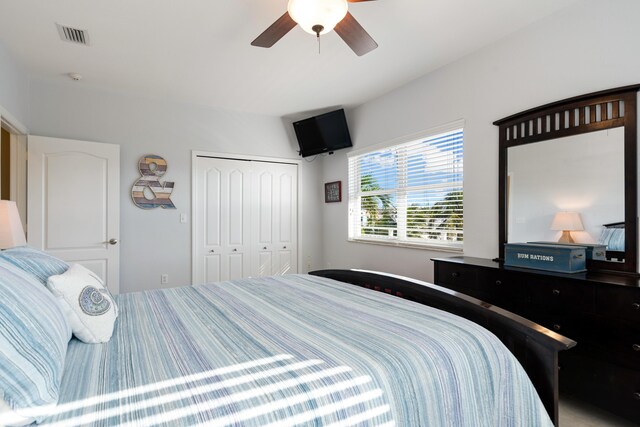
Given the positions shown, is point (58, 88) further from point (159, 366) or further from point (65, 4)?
point (159, 366)

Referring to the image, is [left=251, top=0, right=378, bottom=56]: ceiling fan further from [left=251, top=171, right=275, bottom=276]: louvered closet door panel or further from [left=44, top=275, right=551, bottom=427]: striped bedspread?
[left=251, top=171, right=275, bottom=276]: louvered closet door panel

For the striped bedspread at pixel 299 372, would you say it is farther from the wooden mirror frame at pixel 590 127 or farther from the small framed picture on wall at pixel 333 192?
the small framed picture on wall at pixel 333 192

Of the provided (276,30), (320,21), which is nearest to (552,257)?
(320,21)

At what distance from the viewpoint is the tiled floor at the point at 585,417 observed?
→ 6.18 ft

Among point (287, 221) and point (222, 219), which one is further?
point (287, 221)

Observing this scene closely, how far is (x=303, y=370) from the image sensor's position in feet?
3.05

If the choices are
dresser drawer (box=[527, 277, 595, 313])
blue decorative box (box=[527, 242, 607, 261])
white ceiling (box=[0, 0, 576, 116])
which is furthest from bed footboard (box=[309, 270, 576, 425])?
→ white ceiling (box=[0, 0, 576, 116])

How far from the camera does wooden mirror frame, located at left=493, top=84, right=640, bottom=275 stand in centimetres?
200

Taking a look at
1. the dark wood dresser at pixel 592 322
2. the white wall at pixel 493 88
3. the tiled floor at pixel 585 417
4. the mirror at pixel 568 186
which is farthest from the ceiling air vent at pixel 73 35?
the tiled floor at pixel 585 417

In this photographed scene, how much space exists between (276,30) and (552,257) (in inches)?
89.1

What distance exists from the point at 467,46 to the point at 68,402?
10.9 ft

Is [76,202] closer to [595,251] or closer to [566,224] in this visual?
[566,224]

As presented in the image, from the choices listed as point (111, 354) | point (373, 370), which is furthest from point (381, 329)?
point (111, 354)

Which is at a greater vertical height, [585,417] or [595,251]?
[595,251]
